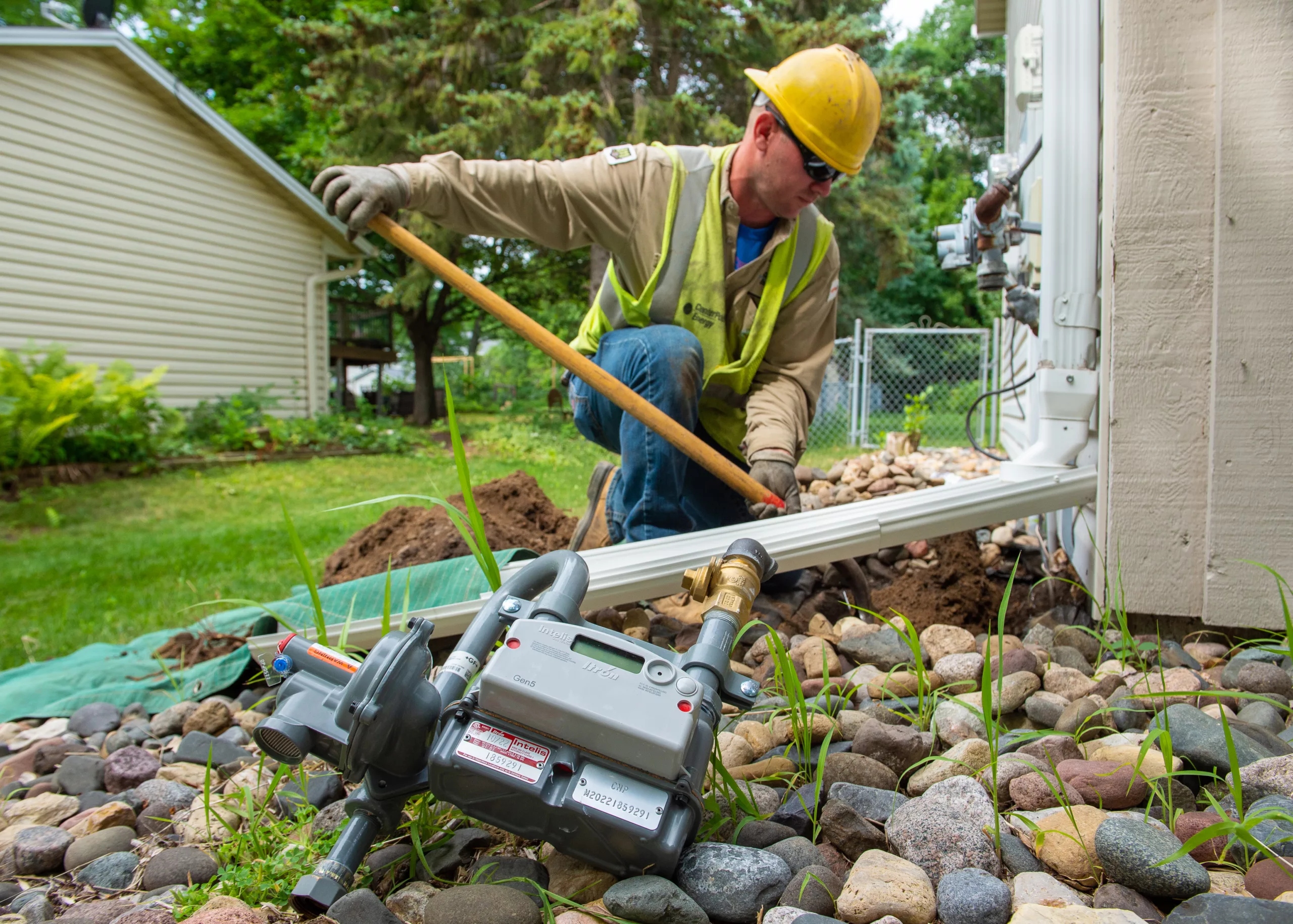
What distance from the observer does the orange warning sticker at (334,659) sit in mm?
1105

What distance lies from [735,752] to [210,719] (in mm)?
1274

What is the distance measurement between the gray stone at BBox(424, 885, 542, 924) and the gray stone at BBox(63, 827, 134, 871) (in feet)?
2.36

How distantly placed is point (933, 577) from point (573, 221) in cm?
148

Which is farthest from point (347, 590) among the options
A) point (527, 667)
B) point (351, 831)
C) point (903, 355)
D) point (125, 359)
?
point (903, 355)

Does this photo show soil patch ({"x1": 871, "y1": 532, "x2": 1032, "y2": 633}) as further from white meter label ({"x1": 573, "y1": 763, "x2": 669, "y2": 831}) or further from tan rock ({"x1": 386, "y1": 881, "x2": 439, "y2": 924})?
tan rock ({"x1": 386, "y1": 881, "x2": 439, "y2": 924})

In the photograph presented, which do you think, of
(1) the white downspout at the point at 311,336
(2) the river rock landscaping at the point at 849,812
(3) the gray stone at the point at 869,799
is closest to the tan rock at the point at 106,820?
(2) the river rock landscaping at the point at 849,812

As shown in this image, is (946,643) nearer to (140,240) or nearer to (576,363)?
(576,363)

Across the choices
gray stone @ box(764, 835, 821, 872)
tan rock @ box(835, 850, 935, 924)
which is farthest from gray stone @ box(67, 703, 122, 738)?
tan rock @ box(835, 850, 935, 924)

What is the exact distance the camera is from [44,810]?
1516 millimetres

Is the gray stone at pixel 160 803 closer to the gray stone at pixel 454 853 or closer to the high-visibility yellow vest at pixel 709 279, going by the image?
the gray stone at pixel 454 853

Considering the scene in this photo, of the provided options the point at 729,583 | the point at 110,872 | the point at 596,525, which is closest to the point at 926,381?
the point at 596,525

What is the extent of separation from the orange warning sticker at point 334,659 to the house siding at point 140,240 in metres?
8.99

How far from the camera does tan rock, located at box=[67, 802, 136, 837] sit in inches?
55.5

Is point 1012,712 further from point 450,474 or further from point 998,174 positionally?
point 450,474
